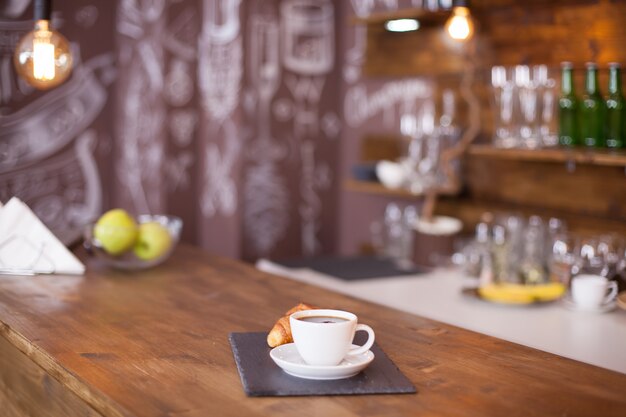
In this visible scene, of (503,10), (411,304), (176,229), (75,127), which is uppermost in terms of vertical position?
(503,10)

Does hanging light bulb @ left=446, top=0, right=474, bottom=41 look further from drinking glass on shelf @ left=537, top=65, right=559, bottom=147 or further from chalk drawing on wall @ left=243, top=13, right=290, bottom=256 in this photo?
chalk drawing on wall @ left=243, top=13, right=290, bottom=256

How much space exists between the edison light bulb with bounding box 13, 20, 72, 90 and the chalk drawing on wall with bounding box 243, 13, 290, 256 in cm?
230

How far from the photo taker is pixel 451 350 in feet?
5.90

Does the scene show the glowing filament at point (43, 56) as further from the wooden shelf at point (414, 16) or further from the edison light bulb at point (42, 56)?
the wooden shelf at point (414, 16)

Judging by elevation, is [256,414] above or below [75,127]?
below

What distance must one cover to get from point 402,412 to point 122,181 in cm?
357

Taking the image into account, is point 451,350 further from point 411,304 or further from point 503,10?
point 503,10

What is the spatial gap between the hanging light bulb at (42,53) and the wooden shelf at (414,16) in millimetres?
1586

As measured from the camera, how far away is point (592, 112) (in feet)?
9.97

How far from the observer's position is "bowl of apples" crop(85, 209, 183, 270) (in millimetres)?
2604

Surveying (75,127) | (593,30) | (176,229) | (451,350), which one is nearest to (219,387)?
(451,350)

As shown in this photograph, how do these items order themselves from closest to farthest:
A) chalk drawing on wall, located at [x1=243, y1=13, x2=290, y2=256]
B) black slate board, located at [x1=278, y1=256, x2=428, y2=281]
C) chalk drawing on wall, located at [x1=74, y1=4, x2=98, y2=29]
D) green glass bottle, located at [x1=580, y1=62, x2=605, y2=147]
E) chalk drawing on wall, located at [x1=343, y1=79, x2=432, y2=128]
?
green glass bottle, located at [x1=580, y1=62, x2=605, y2=147] → black slate board, located at [x1=278, y1=256, x2=428, y2=281] → chalk drawing on wall, located at [x1=343, y1=79, x2=432, y2=128] → chalk drawing on wall, located at [x1=74, y1=4, x2=98, y2=29] → chalk drawing on wall, located at [x1=243, y1=13, x2=290, y2=256]

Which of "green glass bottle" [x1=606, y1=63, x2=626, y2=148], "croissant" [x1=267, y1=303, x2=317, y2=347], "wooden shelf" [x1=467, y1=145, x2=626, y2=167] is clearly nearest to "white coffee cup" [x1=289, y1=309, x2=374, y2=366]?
"croissant" [x1=267, y1=303, x2=317, y2=347]

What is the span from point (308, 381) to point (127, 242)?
1.22m
